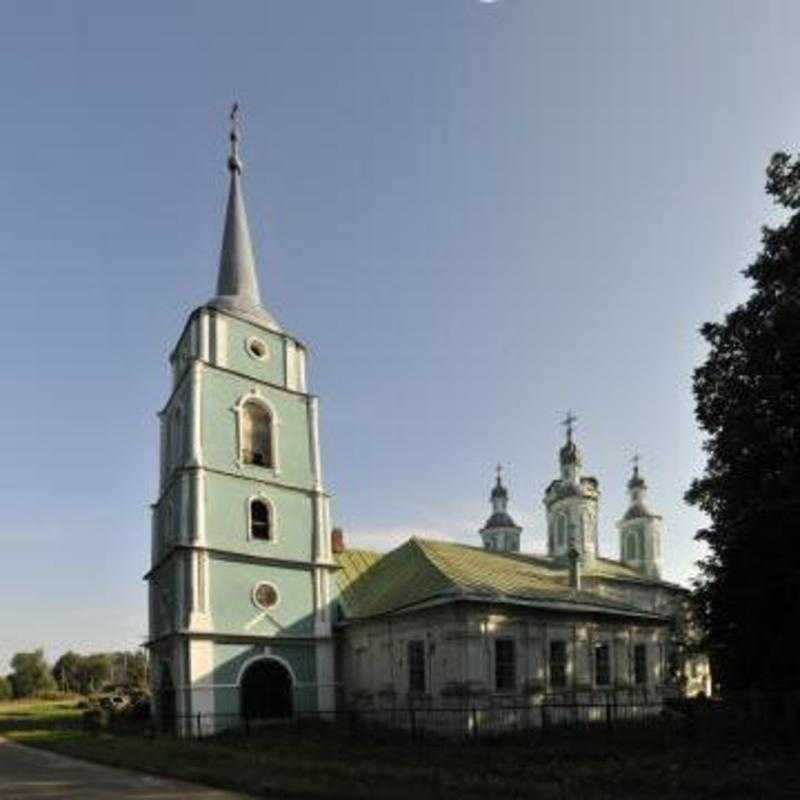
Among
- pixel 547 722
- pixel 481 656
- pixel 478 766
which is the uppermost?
pixel 481 656

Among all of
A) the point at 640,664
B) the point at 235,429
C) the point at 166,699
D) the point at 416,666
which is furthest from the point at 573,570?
the point at 166,699

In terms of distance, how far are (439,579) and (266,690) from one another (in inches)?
289

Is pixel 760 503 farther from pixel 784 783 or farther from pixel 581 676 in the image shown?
pixel 581 676

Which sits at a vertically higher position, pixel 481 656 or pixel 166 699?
pixel 481 656

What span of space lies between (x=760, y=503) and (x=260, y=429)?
18.3 metres

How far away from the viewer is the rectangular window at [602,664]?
32.8m

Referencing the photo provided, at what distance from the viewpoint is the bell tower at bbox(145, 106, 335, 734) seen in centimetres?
3034

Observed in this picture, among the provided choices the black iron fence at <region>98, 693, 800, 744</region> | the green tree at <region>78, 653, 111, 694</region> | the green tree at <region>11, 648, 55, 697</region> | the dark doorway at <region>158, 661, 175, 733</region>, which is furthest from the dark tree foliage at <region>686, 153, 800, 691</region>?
the green tree at <region>78, 653, 111, 694</region>

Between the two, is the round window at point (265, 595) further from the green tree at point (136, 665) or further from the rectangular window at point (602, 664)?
the green tree at point (136, 665)

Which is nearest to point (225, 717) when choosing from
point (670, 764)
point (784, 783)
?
point (670, 764)

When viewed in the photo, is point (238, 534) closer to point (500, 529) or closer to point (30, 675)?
point (500, 529)

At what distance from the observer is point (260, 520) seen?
33.1 m

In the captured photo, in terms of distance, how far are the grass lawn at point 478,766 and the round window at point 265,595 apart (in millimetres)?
6878

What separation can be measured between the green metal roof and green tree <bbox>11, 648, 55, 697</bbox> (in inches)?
2662
